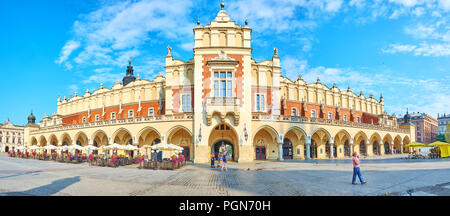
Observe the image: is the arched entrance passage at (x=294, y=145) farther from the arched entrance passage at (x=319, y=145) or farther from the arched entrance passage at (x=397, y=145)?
the arched entrance passage at (x=397, y=145)

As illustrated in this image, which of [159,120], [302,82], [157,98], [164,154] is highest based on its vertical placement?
[302,82]

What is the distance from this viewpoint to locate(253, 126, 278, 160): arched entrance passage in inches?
1372

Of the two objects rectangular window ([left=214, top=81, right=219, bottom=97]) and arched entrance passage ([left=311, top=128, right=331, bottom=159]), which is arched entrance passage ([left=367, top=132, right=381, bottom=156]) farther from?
rectangular window ([left=214, top=81, right=219, bottom=97])

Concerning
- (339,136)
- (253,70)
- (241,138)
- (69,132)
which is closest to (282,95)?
(253,70)

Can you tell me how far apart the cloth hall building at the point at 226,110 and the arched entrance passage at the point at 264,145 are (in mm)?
132

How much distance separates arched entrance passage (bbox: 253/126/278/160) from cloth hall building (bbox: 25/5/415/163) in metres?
0.13

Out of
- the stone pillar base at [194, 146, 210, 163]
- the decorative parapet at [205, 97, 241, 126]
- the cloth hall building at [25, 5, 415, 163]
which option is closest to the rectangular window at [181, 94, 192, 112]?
the cloth hall building at [25, 5, 415, 163]

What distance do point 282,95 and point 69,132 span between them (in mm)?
36243

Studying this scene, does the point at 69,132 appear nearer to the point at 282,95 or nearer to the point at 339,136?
the point at 282,95

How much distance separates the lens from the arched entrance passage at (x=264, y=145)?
34.8 m

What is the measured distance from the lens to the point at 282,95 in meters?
42.0

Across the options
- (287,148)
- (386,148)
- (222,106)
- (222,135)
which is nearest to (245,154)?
(222,135)

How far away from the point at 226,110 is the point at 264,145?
9158mm

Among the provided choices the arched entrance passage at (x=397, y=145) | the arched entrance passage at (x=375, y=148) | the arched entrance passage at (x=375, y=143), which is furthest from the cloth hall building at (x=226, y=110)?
the arched entrance passage at (x=397, y=145)
